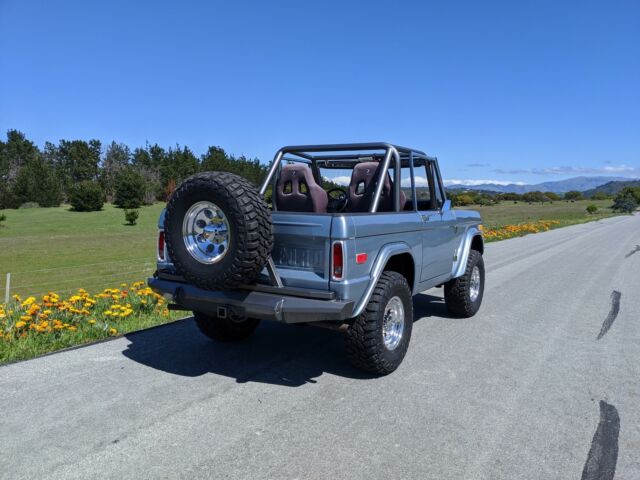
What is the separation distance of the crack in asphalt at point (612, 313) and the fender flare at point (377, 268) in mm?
3302

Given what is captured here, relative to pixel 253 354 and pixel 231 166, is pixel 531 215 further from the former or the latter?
pixel 253 354

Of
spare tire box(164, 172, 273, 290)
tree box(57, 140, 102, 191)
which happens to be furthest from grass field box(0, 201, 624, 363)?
tree box(57, 140, 102, 191)

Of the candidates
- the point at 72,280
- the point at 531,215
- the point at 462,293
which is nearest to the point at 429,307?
the point at 462,293

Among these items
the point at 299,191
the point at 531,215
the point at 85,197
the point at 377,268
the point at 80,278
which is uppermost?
the point at 299,191

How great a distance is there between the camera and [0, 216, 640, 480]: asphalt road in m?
3.17

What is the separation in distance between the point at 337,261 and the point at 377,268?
0.51m

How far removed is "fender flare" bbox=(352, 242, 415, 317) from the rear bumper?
18cm

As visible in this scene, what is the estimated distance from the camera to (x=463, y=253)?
22.6 ft

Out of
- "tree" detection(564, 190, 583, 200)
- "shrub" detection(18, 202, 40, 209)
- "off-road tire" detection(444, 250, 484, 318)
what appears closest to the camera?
"off-road tire" detection(444, 250, 484, 318)

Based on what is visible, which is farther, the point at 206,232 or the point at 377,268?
the point at 377,268

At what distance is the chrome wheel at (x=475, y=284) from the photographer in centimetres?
740

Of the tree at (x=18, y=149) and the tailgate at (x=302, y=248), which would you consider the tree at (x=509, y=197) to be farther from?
the tailgate at (x=302, y=248)

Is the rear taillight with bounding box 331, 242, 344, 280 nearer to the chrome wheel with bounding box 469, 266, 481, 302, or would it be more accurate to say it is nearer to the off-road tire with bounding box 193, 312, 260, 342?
the off-road tire with bounding box 193, 312, 260, 342

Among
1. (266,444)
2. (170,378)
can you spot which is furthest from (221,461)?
(170,378)
